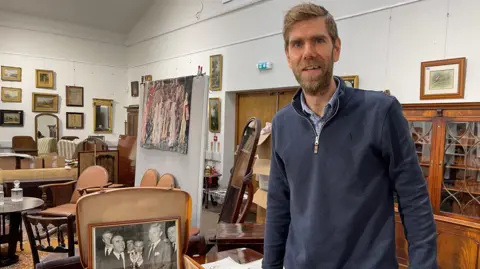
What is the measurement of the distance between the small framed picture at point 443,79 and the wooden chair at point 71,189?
3730 mm

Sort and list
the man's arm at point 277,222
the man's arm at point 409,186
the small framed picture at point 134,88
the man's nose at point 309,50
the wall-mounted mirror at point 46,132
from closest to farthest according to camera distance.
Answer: the man's arm at point 409,186 < the man's nose at point 309,50 < the man's arm at point 277,222 < the wall-mounted mirror at point 46,132 < the small framed picture at point 134,88

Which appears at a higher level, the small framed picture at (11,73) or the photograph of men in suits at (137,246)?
the small framed picture at (11,73)

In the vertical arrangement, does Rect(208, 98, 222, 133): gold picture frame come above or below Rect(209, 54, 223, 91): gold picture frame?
below

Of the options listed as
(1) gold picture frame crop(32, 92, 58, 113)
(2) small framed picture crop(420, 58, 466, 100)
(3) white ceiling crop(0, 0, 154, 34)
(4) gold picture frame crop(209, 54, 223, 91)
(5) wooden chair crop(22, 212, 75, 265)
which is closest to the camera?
(5) wooden chair crop(22, 212, 75, 265)

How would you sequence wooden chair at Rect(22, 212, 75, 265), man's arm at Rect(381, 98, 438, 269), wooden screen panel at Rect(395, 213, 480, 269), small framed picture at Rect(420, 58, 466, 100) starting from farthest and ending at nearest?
1. small framed picture at Rect(420, 58, 466, 100)
2. wooden chair at Rect(22, 212, 75, 265)
3. wooden screen panel at Rect(395, 213, 480, 269)
4. man's arm at Rect(381, 98, 438, 269)

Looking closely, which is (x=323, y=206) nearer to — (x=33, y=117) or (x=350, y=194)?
(x=350, y=194)

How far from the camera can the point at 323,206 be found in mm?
1041

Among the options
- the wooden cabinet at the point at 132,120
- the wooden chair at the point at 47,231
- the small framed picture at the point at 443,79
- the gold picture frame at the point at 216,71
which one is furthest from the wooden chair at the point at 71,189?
the wooden cabinet at the point at 132,120

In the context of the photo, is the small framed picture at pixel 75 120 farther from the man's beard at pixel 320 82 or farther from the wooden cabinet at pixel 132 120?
the man's beard at pixel 320 82

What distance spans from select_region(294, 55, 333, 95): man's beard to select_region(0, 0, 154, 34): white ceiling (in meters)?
8.44

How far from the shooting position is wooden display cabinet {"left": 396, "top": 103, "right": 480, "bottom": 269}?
2.98 metres

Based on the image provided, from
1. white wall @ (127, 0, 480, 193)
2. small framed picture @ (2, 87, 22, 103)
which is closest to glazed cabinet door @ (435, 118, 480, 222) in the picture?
white wall @ (127, 0, 480, 193)

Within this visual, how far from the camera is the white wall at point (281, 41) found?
3570 millimetres

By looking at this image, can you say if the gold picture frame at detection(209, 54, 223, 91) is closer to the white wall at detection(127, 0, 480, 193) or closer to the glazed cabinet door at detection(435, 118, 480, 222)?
the white wall at detection(127, 0, 480, 193)
